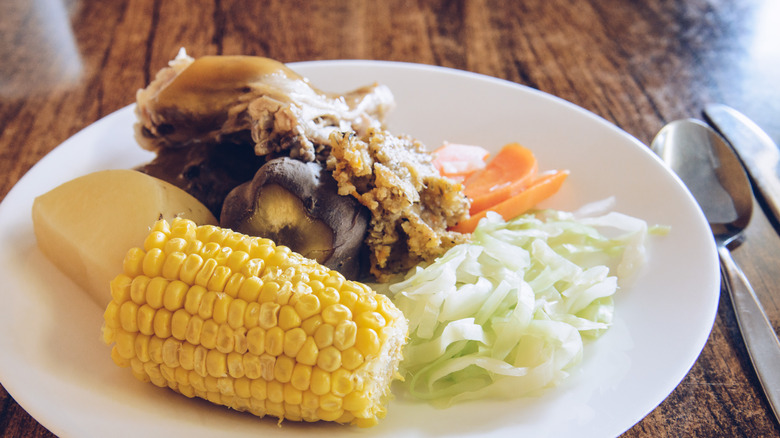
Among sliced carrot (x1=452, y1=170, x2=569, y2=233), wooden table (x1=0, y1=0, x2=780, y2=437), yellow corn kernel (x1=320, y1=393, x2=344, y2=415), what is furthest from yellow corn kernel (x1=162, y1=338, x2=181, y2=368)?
wooden table (x1=0, y1=0, x2=780, y2=437)

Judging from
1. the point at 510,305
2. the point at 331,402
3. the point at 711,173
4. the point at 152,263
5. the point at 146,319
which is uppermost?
the point at 152,263

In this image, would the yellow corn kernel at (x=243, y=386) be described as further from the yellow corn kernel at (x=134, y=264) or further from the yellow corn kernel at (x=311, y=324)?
the yellow corn kernel at (x=134, y=264)

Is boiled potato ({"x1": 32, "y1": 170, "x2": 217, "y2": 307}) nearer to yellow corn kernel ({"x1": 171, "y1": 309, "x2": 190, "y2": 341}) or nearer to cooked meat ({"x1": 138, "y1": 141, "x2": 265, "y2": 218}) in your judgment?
cooked meat ({"x1": 138, "y1": 141, "x2": 265, "y2": 218})

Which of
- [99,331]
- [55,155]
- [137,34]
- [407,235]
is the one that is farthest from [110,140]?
[137,34]

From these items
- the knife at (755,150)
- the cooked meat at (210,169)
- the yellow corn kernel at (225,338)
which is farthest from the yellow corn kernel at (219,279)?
the knife at (755,150)

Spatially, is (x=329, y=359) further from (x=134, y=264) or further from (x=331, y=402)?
(x=134, y=264)

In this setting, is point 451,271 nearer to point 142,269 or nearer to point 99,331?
point 142,269

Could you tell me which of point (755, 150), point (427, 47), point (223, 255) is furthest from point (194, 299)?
point (427, 47)
